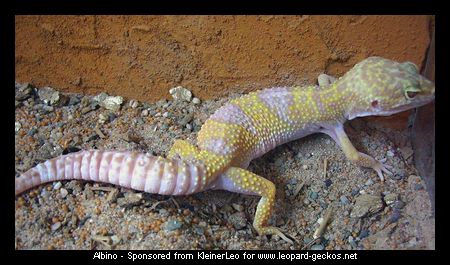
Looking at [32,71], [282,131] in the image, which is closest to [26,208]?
[32,71]

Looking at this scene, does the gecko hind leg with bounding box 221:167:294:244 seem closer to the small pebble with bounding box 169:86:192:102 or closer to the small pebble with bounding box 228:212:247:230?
the small pebble with bounding box 228:212:247:230

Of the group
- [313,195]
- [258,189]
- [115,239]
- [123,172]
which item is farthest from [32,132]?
[313,195]

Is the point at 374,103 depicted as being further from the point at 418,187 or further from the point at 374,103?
the point at 418,187

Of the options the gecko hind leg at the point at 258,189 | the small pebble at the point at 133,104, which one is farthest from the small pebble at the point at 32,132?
the gecko hind leg at the point at 258,189

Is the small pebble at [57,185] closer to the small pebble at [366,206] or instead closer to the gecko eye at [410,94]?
the small pebble at [366,206]

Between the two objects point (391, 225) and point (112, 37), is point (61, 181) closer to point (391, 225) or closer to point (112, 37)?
point (112, 37)

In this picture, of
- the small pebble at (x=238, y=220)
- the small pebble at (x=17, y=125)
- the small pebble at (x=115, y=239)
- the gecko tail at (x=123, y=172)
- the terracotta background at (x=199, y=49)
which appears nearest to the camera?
the small pebble at (x=115, y=239)

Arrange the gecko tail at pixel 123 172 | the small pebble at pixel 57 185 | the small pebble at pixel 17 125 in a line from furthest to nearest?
the small pebble at pixel 17 125 < the small pebble at pixel 57 185 < the gecko tail at pixel 123 172

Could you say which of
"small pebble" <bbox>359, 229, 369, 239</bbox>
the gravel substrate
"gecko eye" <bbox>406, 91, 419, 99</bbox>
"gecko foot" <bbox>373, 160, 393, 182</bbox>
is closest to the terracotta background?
the gravel substrate
